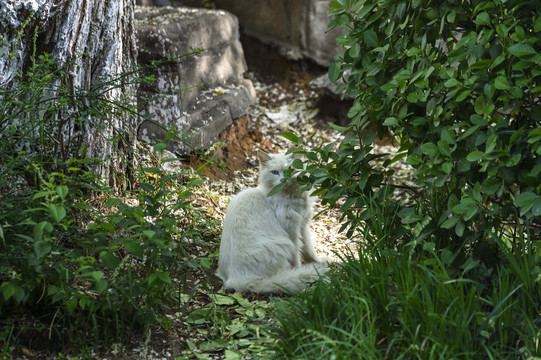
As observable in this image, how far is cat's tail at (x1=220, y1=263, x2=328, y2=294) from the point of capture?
3637 millimetres

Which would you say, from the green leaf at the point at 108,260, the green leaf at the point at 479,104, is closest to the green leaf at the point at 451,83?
the green leaf at the point at 479,104

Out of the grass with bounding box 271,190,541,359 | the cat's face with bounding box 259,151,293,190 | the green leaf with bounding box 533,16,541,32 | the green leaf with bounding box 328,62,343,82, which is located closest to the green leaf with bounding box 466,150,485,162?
the grass with bounding box 271,190,541,359

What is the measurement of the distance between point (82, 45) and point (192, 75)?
2.17 meters

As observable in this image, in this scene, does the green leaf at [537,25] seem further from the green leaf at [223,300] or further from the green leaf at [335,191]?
the green leaf at [223,300]

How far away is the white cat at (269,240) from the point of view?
3.76m

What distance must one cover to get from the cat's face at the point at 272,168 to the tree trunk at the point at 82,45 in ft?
3.21

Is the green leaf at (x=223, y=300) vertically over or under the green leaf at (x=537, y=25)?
under

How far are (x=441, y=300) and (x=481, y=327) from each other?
210 millimetres

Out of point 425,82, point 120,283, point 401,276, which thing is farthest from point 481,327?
point 120,283

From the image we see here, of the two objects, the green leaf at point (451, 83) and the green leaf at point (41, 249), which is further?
the green leaf at point (451, 83)

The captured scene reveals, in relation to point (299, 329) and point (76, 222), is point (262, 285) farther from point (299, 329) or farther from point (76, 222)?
point (76, 222)

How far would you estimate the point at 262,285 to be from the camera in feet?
12.2

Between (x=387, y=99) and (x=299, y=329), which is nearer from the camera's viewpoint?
(x=299, y=329)

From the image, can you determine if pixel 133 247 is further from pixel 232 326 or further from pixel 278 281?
pixel 278 281
